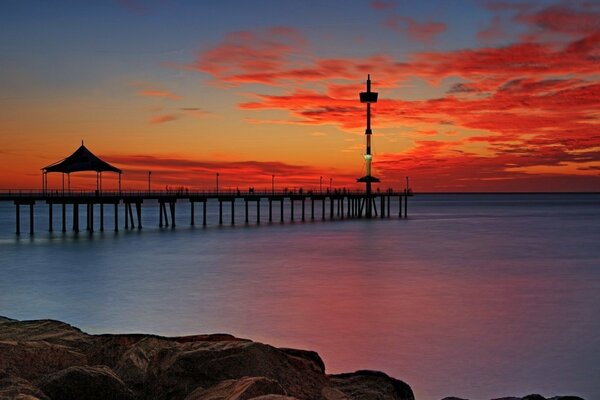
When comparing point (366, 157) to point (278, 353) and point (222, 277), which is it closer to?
point (222, 277)

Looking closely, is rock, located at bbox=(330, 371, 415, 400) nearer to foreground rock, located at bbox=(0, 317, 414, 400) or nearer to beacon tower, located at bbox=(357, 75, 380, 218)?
foreground rock, located at bbox=(0, 317, 414, 400)

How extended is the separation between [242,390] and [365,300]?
18.9m

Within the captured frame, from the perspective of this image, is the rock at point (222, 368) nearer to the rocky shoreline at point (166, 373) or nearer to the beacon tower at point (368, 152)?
the rocky shoreline at point (166, 373)

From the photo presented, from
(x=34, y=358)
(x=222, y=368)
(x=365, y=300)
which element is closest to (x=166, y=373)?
(x=222, y=368)

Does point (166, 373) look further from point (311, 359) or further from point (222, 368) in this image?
point (311, 359)

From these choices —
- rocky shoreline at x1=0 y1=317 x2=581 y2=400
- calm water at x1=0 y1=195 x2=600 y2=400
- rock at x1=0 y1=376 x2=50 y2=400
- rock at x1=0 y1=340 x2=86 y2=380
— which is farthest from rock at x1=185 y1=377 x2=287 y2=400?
calm water at x1=0 y1=195 x2=600 y2=400

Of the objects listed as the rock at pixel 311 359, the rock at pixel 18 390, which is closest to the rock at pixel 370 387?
the rock at pixel 311 359

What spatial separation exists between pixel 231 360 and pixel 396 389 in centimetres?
237

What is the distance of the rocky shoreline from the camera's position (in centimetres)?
613

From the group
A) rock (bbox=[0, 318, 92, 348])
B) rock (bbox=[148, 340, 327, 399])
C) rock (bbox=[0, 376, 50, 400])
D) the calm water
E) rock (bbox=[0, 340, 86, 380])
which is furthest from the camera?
the calm water

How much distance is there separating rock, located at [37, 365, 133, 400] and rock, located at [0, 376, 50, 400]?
0.59 ft

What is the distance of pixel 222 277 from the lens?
1200 inches

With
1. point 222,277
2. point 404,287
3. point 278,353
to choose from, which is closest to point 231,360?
point 278,353

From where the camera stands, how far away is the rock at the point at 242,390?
18.6 ft
